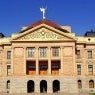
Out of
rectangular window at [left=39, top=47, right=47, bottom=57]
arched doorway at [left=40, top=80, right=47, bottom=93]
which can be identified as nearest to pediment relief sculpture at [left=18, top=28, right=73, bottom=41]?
rectangular window at [left=39, top=47, right=47, bottom=57]

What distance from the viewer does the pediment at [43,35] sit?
7806 cm

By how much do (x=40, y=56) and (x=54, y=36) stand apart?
495 centimetres

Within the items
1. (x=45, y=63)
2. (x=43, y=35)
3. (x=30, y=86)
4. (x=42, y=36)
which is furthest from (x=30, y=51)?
(x=30, y=86)

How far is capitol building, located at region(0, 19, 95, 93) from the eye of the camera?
7688 centimetres

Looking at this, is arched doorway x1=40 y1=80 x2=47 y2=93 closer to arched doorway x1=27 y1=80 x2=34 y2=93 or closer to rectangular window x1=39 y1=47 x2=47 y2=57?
arched doorway x1=27 y1=80 x2=34 y2=93

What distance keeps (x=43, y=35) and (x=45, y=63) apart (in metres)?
6.06

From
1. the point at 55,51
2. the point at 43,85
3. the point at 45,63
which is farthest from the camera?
the point at 45,63

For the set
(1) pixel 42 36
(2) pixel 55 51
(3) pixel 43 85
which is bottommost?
(3) pixel 43 85

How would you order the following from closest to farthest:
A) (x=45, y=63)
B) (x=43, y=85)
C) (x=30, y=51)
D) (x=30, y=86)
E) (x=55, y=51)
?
(x=55, y=51) → (x=30, y=51) → (x=43, y=85) → (x=30, y=86) → (x=45, y=63)

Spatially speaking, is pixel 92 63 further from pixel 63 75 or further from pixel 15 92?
pixel 15 92

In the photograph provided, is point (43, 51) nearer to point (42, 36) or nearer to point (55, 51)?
point (55, 51)

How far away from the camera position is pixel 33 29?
78.0 metres

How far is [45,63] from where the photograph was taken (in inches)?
3159

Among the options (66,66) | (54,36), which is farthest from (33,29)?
(66,66)
